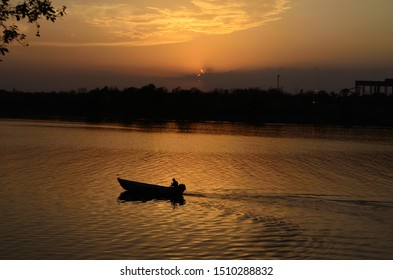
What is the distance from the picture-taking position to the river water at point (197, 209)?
21812mm

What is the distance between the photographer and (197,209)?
1198 inches

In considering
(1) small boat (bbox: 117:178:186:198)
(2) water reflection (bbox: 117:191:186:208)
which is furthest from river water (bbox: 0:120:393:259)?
(1) small boat (bbox: 117:178:186:198)

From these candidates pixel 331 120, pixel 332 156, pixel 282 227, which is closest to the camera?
pixel 282 227

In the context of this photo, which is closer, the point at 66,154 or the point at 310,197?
the point at 310,197

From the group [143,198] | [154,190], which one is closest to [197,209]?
[154,190]

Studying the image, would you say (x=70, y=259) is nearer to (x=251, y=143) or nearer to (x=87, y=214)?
(x=87, y=214)

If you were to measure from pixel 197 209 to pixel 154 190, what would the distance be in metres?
4.46

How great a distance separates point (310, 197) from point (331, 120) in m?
146

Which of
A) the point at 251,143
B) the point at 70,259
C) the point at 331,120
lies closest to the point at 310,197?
the point at 70,259

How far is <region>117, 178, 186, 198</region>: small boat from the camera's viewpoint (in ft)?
109

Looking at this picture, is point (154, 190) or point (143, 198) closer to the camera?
point (143, 198)

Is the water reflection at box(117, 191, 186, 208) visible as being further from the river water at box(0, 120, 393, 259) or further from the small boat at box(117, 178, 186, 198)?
the river water at box(0, 120, 393, 259)

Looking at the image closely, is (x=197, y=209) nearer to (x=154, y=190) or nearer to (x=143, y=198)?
(x=154, y=190)
